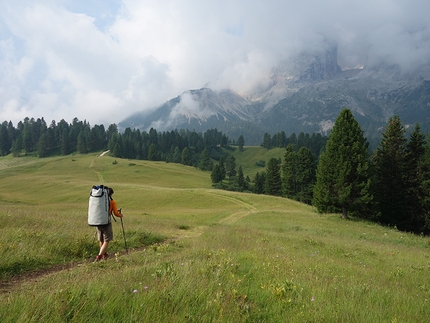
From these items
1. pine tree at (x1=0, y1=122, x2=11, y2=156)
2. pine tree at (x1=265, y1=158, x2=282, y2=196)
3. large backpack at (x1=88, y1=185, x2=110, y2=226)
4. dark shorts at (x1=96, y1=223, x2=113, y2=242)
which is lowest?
pine tree at (x1=265, y1=158, x2=282, y2=196)

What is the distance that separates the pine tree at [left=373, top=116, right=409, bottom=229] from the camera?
3370 cm

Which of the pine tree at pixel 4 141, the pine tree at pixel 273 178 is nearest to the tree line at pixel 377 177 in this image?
the pine tree at pixel 273 178

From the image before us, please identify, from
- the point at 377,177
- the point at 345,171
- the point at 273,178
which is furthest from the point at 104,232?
the point at 273,178

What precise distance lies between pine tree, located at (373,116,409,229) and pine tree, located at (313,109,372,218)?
215 inches

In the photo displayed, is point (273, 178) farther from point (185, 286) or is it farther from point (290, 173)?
point (185, 286)

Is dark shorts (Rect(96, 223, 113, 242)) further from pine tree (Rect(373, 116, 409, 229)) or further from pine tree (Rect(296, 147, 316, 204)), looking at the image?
pine tree (Rect(296, 147, 316, 204))

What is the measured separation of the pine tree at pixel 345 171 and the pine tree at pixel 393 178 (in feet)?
17.9

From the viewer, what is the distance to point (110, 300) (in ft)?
11.9

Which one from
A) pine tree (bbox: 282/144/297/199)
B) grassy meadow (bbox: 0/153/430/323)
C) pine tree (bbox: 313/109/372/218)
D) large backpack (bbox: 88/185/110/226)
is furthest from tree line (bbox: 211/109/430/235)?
pine tree (bbox: 282/144/297/199)

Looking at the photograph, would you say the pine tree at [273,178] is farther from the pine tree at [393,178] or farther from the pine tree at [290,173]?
the pine tree at [393,178]

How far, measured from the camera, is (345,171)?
97.8ft

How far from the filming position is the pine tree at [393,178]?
33.7m

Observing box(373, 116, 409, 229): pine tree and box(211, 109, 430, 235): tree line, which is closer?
box(211, 109, 430, 235): tree line

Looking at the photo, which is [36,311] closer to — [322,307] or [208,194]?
[322,307]
